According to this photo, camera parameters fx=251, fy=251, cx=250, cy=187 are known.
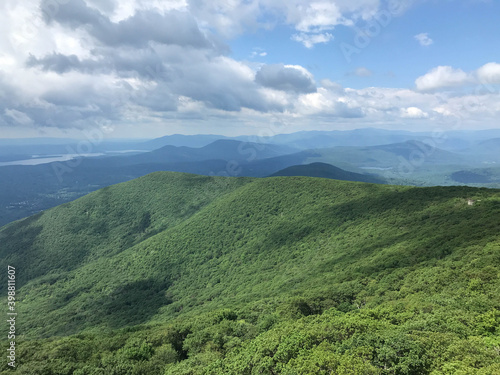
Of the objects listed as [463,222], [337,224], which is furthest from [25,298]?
[463,222]

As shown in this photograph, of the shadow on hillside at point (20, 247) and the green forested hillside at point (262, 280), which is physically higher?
the green forested hillside at point (262, 280)

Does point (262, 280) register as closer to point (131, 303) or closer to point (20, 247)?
point (131, 303)

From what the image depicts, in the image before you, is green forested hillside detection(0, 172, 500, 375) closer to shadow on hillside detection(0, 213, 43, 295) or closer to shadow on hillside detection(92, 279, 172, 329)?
shadow on hillside detection(92, 279, 172, 329)

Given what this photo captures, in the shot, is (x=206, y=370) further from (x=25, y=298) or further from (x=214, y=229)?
(x=25, y=298)

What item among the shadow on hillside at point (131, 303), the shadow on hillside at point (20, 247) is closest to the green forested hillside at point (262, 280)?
the shadow on hillside at point (131, 303)

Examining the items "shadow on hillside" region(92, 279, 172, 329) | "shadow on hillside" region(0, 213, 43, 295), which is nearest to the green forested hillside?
"shadow on hillside" region(92, 279, 172, 329)

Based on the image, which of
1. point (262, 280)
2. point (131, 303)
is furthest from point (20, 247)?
point (262, 280)

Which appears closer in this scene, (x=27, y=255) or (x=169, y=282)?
(x=169, y=282)

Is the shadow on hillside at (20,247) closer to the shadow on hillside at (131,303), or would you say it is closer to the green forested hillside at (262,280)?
the green forested hillside at (262,280)
